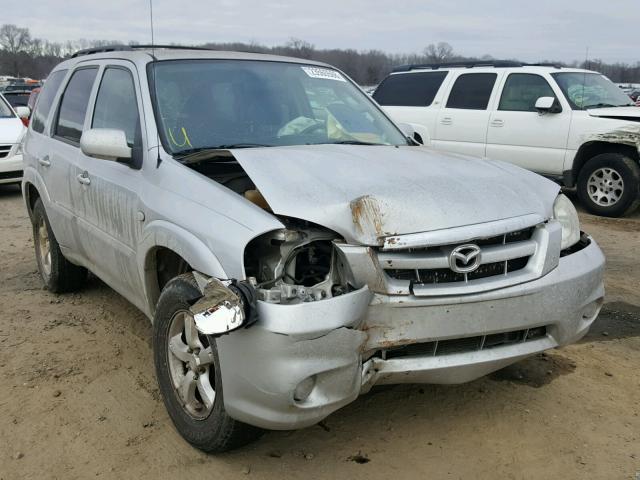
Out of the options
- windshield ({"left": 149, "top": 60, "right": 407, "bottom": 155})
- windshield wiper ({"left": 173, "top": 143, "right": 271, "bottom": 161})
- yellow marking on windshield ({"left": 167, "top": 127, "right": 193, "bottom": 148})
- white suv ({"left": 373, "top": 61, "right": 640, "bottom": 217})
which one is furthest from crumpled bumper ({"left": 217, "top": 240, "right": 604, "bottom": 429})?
white suv ({"left": 373, "top": 61, "right": 640, "bottom": 217})

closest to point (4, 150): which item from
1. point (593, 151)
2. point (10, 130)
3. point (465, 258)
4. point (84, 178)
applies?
point (10, 130)

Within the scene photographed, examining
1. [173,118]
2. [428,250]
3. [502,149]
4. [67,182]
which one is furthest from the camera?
[502,149]

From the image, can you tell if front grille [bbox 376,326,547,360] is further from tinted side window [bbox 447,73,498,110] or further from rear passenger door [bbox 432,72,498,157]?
tinted side window [bbox 447,73,498,110]

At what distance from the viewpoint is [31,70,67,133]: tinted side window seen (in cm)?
497

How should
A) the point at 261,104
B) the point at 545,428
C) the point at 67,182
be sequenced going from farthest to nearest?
the point at 67,182 < the point at 261,104 < the point at 545,428

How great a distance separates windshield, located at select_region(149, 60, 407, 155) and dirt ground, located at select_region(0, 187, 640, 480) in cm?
146

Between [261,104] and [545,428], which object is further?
[261,104]

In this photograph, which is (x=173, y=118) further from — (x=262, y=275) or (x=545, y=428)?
(x=545, y=428)

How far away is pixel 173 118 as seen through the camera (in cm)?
353

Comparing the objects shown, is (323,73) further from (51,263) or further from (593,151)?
(593,151)

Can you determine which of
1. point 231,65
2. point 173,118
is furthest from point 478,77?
point 173,118

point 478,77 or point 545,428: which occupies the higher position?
point 478,77

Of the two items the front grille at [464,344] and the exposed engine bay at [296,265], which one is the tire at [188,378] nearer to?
the exposed engine bay at [296,265]

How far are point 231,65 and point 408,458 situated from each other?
251cm
